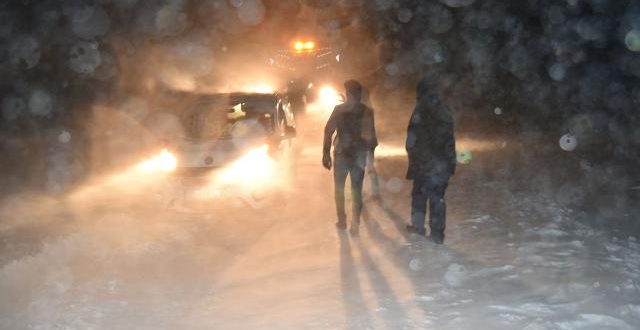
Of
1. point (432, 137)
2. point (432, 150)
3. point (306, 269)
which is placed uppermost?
point (432, 137)

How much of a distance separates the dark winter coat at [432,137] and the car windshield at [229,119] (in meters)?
2.82

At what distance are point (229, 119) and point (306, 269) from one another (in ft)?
12.2

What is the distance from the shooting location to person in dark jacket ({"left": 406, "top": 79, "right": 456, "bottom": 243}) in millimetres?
7480

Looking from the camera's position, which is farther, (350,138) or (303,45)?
(303,45)

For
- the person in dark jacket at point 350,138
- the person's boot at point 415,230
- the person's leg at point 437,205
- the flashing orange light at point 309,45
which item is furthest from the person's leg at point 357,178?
the flashing orange light at point 309,45

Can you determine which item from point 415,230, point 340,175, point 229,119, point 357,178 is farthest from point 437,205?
point 229,119

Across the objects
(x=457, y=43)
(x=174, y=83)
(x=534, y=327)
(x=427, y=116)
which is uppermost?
(x=457, y=43)

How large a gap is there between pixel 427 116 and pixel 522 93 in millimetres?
18534

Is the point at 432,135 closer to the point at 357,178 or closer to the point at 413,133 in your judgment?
the point at 413,133

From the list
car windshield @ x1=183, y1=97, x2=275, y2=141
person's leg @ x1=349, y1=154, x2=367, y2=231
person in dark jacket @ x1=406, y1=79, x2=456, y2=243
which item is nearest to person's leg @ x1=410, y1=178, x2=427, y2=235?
person in dark jacket @ x1=406, y1=79, x2=456, y2=243

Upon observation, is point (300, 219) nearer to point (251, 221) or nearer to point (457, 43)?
point (251, 221)

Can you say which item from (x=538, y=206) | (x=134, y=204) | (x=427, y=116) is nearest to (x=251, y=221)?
(x=134, y=204)

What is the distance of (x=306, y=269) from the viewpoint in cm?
698

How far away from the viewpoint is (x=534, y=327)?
496cm
